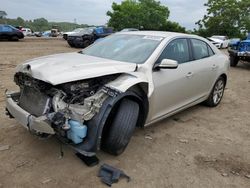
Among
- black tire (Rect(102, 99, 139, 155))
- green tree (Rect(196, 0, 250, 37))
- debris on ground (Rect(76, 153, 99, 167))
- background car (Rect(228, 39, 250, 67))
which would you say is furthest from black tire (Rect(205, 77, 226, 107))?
green tree (Rect(196, 0, 250, 37))

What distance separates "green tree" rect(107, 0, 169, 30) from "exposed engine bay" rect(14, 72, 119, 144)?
35267mm

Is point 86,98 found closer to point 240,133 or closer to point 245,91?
point 240,133

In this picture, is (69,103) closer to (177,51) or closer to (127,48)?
(127,48)

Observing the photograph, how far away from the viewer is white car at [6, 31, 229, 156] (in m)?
3.09

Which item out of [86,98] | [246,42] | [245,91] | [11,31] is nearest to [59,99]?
[86,98]

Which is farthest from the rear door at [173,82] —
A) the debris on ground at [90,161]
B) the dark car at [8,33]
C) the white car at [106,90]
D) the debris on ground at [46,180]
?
the dark car at [8,33]

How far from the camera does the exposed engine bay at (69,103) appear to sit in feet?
10.0

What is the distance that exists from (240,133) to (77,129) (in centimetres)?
296

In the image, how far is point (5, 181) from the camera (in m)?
3.05

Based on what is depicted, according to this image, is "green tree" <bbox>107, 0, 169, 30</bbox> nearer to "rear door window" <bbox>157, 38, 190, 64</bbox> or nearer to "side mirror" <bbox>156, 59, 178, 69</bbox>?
"rear door window" <bbox>157, 38, 190, 64</bbox>

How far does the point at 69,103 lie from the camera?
320 centimetres

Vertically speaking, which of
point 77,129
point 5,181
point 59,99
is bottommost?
point 5,181

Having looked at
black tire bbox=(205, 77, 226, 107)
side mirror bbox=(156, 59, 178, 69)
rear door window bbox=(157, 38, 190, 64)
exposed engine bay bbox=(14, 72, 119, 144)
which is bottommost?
black tire bbox=(205, 77, 226, 107)

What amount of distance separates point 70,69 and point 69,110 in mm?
480
